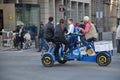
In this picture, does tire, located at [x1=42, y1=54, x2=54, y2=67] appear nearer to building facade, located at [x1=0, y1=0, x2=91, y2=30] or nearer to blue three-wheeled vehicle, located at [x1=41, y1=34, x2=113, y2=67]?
blue three-wheeled vehicle, located at [x1=41, y1=34, x2=113, y2=67]

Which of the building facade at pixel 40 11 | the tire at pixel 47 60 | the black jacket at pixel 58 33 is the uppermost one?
the building facade at pixel 40 11

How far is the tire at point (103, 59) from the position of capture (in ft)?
51.9

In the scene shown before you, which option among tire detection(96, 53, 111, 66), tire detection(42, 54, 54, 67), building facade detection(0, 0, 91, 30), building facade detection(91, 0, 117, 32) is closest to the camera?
tire detection(96, 53, 111, 66)

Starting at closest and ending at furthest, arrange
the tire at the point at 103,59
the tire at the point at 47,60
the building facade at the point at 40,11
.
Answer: the tire at the point at 103,59, the tire at the point at 47,60, the building facade at the point at 40,11

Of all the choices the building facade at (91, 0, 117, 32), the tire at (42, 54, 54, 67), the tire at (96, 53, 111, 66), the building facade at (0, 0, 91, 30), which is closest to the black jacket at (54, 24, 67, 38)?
the tire at (42, 54, 54, 67)

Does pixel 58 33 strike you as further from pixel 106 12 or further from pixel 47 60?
pixel 106 12

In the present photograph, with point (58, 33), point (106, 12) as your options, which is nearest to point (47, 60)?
point (58, 33)

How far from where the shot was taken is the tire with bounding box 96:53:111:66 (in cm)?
1582

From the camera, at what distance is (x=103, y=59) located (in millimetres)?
15844

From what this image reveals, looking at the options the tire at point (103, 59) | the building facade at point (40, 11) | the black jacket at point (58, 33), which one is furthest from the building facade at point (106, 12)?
the tire at point (103, 59)

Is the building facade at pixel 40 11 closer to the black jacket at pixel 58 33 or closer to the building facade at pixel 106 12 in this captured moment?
the building facade at pixel 106 12

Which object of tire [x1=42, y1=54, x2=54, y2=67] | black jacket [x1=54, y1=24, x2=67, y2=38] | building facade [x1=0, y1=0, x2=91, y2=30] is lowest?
tire [x1=42, y1=54, x2=54, y2=67]

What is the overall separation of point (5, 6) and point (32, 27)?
3.26 m

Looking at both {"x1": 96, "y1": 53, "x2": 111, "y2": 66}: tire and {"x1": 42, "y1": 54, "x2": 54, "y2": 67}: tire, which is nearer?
{"x1": 96, "y1": 53, "x2": 111, "y2": 66}: tire
